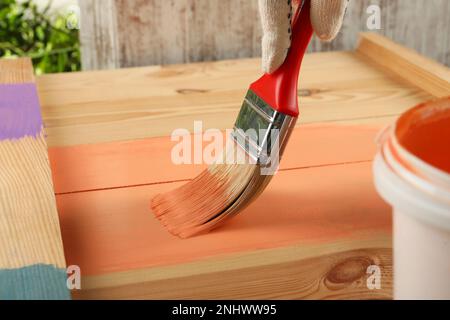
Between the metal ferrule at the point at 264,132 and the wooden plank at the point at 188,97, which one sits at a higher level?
the metal ferrule at the point at 264,132

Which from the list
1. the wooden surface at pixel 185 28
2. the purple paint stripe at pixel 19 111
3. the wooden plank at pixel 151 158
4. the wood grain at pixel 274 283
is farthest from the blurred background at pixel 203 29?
the wood grain at pixel 274 283

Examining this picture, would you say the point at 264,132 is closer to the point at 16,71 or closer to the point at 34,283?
the point at 34,283

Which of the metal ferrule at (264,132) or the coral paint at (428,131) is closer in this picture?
the coral paint at (428,131)

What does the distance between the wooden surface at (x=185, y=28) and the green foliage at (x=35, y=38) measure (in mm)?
625

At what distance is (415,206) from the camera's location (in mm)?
675

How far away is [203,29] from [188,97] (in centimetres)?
28

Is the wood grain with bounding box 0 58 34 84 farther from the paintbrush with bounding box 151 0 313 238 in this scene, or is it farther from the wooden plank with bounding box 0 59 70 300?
the paintbrush with bounding box 151 0 313 238

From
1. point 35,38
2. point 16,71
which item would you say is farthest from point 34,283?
point 35,38

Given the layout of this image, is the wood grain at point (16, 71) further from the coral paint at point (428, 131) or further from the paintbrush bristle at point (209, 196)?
the coral paint at point (428, 131)

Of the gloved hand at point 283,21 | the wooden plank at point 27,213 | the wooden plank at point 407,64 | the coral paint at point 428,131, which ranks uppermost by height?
the gloved hand at point 283,21

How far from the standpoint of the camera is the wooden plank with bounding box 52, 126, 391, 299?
0.88 m

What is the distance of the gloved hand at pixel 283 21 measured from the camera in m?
0.88

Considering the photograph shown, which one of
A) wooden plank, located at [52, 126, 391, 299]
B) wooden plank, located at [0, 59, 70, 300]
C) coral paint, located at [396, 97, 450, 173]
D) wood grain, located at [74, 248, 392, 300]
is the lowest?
wood grain, located at [74, 248, 392, 300]

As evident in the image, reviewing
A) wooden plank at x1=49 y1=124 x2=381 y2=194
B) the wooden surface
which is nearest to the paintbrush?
wooden plank at x1=49 y1=124 x2=381 y2=194
